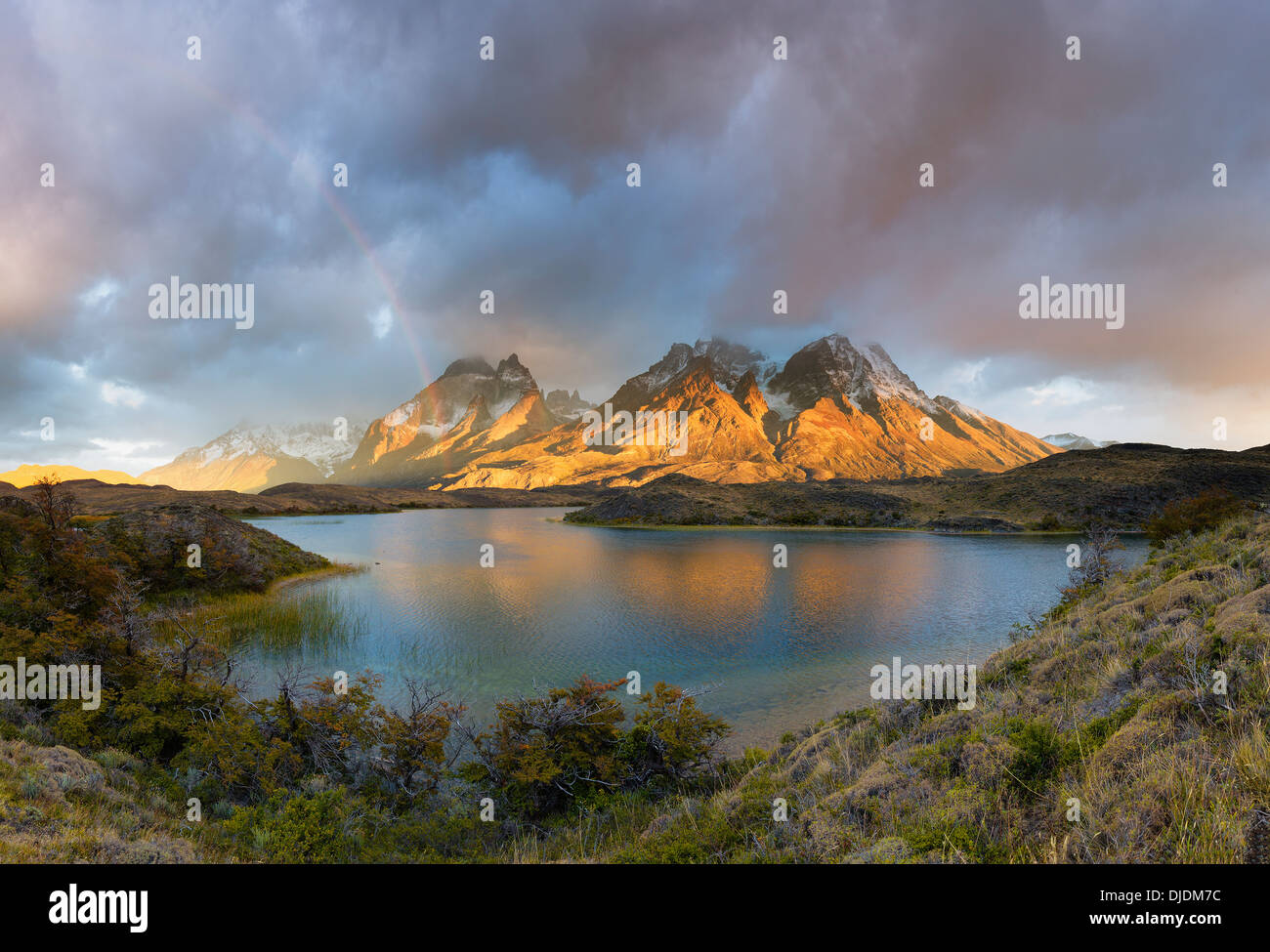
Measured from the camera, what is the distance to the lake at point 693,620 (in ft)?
62.6

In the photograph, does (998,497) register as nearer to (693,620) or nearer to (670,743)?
(693,620)

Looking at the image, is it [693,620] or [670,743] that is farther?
[693,620]

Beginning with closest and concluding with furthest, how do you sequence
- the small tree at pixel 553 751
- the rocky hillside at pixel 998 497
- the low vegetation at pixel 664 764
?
the low vegetation at pixel 664 764 → the small tree at pixel 553 751 → the rocky hillside at pixel 998 497

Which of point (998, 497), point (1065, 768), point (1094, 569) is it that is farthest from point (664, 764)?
point (998, 497)

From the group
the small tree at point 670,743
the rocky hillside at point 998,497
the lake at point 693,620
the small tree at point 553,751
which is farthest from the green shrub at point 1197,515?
the small tree at point 553,751

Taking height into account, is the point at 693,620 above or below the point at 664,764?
below

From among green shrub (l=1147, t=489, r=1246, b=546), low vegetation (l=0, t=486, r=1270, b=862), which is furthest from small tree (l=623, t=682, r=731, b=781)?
green shrub (l=1147, t=489, r=1246, b=546)

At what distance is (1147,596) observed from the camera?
12688 millimetres

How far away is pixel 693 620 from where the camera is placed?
28.1 m

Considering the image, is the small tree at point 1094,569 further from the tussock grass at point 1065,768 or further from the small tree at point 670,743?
the small tree at point 670,743

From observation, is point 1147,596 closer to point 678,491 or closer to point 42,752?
point 42,752

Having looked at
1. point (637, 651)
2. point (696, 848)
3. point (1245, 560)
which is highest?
point (1245, 560)

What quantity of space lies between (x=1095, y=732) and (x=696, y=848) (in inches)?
248
